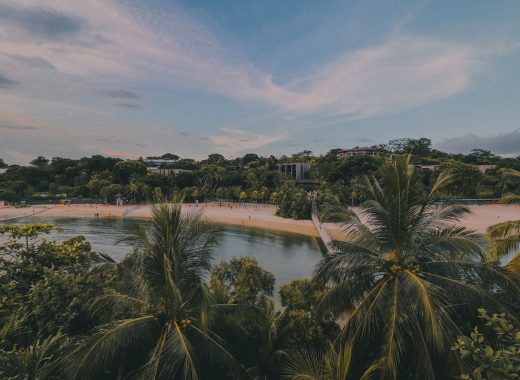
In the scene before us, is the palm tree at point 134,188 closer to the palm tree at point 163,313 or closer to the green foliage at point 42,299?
the green foliage at point 42,299

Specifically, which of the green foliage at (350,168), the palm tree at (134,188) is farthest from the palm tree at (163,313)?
the palm tree at (134,188)

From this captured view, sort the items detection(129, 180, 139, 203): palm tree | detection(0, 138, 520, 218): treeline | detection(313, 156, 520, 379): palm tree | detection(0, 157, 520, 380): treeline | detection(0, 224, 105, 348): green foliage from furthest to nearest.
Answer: detection(129, 180, 139, 203): palm tree < detection(0, 138, 520, 218): treeline < detection(0, 224, 105, 348): green foliage < detection(313, 156, 520, 379): palm tree < detection(0, 157, 520, 380): treeline

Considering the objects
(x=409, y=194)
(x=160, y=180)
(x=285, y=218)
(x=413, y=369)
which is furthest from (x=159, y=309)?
(x=160, y=180)

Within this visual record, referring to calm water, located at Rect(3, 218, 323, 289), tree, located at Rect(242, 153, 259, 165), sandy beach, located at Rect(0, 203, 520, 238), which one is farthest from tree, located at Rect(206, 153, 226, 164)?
calm water, located at Rect(3, 218, 323, 289)

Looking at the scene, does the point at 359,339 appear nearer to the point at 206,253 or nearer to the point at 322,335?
the point at 322,335

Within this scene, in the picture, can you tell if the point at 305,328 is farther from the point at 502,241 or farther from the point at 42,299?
the point at 42,299

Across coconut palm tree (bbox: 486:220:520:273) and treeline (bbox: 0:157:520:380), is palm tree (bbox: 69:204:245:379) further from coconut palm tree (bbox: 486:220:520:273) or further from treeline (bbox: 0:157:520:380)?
coconut palm tree (bbox: 486:220:520:273)

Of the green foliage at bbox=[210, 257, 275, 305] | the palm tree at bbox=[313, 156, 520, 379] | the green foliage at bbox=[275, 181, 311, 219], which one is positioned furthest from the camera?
the green foliage at bbox=[275, 181, 311, 219]
